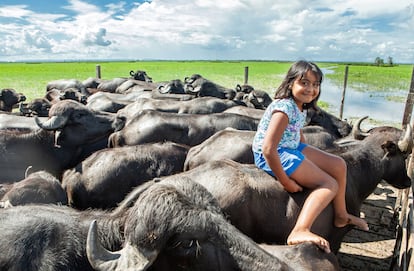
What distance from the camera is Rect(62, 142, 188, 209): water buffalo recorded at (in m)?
5.46

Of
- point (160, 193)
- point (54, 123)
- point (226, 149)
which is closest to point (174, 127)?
point (226, 149)

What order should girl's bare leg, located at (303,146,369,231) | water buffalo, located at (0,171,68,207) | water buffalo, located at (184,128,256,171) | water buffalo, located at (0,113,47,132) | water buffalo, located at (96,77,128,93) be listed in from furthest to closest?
water buffalo, located at (96,77,128,93), water buffalo, located at (0,113,47,132), water buffalo, located at (184,128,256,171), water buffalo, located at (0,171,68,207), girl's bare leg, located at (303,146,369,231)

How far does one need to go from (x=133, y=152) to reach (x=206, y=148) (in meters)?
1.18

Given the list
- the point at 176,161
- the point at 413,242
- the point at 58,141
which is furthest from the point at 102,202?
the point at 413,242

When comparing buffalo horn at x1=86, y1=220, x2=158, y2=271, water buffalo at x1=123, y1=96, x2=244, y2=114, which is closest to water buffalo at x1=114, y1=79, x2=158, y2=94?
water buffalo at x1=123, y1=96, x2=244, y2=114

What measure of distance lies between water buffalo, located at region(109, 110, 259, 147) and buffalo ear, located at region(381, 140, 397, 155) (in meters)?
3.30

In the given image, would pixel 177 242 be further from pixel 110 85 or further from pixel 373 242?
pixel 110 85

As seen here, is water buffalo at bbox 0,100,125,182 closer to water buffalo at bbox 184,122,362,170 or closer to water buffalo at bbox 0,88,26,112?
water buffalo at bbox 184,122,362,170

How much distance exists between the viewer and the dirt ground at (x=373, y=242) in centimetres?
560

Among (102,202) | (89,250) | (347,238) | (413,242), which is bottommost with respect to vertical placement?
(347,238)

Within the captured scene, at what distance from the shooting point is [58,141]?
709 centimetres

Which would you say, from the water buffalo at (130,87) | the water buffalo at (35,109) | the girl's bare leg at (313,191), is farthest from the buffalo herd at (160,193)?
the water buffalo at (130,87)

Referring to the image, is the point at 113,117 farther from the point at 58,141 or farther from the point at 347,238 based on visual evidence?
the point at 347,238

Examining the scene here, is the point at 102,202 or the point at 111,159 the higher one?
the point at 111,159
